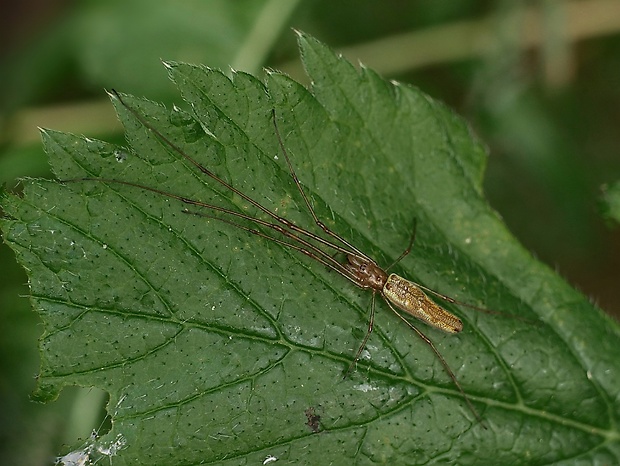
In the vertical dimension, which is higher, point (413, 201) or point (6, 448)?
point (413, 201)

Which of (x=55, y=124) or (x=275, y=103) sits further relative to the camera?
(x=55, y=124)

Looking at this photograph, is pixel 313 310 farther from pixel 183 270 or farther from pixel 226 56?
pixel 226 56

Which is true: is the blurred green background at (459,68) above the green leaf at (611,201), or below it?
above

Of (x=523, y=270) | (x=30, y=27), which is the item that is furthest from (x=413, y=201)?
(x=30, y=27)

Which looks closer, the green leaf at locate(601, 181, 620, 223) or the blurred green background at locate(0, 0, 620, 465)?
the green leaf at locate(601, 181, 620, 223)

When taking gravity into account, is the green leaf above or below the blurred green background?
below

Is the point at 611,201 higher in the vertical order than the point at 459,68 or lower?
lower

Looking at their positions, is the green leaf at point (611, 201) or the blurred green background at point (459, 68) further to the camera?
the blurred green background at point (459, 68)

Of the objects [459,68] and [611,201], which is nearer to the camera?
[611,201]
